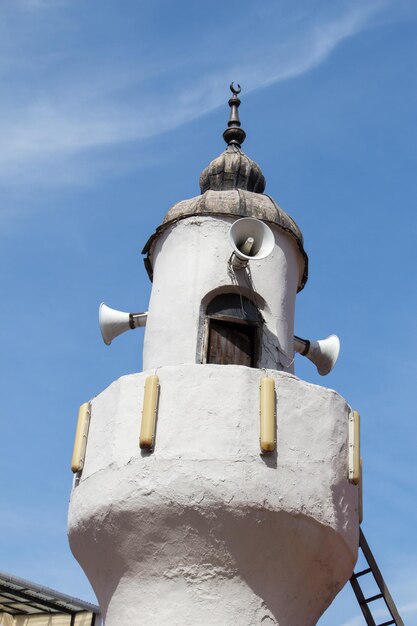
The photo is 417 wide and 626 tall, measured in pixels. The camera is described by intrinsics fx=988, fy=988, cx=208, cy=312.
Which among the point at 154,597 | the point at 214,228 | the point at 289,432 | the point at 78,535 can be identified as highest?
the point at 214,228

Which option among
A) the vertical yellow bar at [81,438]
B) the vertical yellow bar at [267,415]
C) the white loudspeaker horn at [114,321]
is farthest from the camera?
the white loudspeaker horn at [114,321]

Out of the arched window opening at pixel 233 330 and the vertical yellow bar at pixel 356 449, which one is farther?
the arched window opening at pixel 233 330

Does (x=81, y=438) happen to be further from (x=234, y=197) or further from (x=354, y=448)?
(x=234, y=197)

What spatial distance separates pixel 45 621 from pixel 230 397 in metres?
15.3

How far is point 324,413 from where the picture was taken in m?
11.2

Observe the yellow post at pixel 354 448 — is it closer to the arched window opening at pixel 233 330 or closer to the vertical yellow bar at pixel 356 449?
the vertical yellow bar at pixel 356 449

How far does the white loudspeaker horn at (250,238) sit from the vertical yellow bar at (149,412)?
7.06 feet

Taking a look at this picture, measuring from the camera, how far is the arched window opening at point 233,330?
12.3 metres

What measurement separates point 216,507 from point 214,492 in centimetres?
16

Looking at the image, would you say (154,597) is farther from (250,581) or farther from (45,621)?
(45,621)

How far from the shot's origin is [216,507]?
10.3 metres

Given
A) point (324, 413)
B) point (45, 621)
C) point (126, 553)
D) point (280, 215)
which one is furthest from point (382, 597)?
point (45, 621)

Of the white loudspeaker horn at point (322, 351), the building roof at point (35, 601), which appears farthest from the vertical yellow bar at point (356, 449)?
the building roof at point (35, 601)

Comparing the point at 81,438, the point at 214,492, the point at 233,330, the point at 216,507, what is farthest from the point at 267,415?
the point at 81,438
